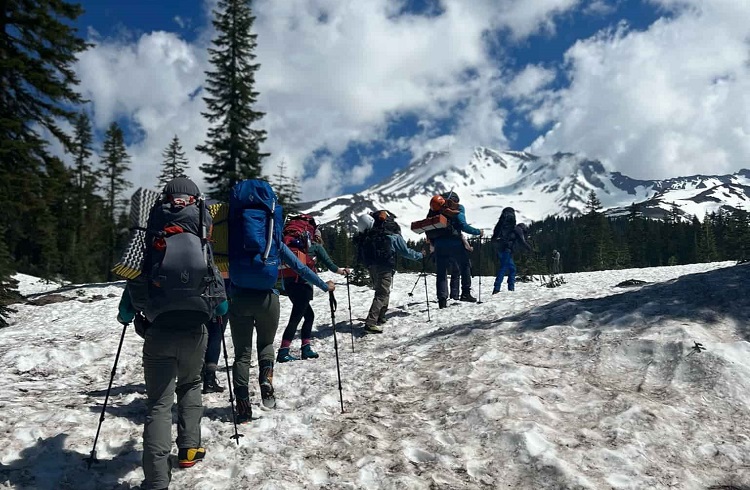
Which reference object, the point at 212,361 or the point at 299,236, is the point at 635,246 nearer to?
the point at 299,236

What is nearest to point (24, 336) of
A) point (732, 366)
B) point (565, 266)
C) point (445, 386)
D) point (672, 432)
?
point (445, 386)

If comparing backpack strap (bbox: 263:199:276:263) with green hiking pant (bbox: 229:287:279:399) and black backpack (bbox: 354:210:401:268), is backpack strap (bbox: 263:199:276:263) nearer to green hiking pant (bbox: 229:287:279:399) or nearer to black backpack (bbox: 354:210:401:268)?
green hiking pant (bbox: 229:287:279:399)

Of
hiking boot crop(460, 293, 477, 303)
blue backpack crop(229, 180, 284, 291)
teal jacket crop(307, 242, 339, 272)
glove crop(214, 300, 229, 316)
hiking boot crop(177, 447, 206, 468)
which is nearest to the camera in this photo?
hiking boot crop(177, 447, 206, 468)

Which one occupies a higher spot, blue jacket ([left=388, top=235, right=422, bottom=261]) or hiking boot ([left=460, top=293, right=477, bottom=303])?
blue jacket ([left=388, top=235, right=422, bottom=261])

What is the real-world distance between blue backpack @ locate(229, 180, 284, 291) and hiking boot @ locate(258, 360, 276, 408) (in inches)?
45.1

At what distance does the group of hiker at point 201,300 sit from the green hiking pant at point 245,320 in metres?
0.01

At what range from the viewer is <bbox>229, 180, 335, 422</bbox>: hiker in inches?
212

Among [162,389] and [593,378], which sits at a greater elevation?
[162,389]

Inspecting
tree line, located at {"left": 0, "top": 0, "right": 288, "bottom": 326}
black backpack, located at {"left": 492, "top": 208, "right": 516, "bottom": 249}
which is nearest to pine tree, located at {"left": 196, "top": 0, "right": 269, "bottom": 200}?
tree line, located at {"left": 0, "top": 0, "right": 288, "bottom": 326}

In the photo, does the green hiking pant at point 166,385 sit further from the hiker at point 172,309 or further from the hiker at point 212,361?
the hiker at point 212,361

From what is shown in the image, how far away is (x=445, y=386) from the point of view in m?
6.15

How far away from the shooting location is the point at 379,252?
10062 mm

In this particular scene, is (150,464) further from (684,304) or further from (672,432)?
(684,304)

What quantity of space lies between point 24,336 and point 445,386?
10154 mm
